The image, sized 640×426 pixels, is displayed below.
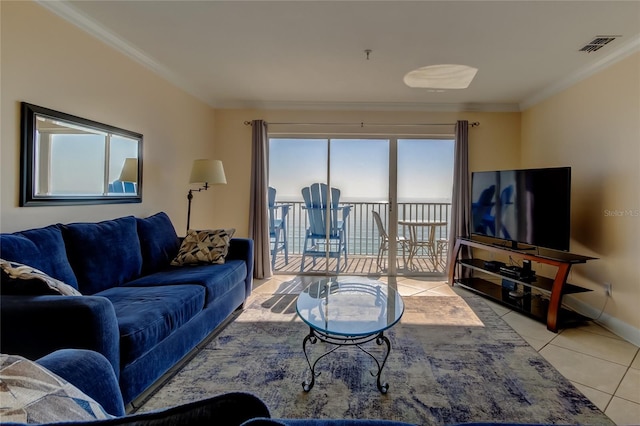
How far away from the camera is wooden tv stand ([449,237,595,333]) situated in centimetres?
258

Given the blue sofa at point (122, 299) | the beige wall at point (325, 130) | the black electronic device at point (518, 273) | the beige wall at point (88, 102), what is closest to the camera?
the blue sofa at point (122, 299)

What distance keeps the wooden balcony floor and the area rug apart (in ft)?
5.70

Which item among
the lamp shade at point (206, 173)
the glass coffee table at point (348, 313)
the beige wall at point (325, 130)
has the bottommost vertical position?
the glass coffee table at point (348, 313)

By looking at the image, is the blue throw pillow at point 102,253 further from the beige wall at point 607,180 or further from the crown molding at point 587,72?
the crown molding at point 587,72

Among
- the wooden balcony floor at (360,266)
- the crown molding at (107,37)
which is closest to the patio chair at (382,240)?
the wooden balcony floor at (360,266)

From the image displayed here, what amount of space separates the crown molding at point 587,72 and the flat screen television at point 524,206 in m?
1.02

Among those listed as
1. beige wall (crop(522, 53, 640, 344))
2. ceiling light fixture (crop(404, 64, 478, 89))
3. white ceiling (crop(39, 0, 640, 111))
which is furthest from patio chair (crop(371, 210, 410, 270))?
beige wall (crop(522, 53, 640, 344))

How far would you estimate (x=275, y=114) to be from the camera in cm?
421

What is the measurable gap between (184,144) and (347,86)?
205 centimetres

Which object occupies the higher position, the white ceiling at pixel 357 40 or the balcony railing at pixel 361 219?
the white ceiling at pixel 357 40

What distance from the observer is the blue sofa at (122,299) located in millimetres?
1311

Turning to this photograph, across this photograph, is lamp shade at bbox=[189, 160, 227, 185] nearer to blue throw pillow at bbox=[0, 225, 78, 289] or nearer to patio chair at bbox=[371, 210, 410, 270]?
blue throw pillow at bbox=[0, 225, 78, 289]

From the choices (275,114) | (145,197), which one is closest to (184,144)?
(145,197)

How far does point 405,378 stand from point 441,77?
2.93m
